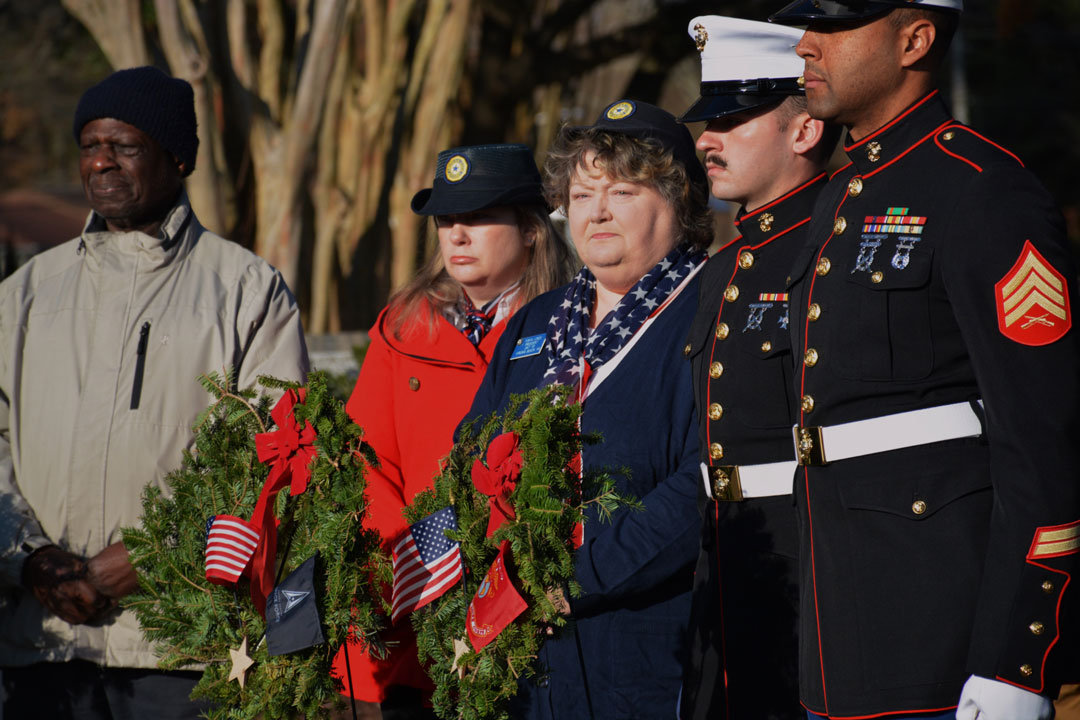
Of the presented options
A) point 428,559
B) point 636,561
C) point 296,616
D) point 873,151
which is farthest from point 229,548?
point 873,151

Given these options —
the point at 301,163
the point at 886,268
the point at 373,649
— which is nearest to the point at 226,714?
the point at 373,649

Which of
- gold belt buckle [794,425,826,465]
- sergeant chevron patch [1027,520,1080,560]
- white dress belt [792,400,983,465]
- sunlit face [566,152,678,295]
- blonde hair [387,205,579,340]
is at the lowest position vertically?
sergeant chevron patch [1027,520,1080,560]

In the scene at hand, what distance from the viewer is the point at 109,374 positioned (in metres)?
3.48

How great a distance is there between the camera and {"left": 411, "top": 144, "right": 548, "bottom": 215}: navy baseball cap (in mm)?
3707

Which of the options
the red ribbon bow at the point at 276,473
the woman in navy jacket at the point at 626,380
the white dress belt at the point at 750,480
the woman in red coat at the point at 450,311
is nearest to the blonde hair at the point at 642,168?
the woman in navy jacket at the point at 626,380

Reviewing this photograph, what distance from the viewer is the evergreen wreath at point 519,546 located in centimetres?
241

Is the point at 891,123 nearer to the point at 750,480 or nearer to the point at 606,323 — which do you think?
the point at 750,480

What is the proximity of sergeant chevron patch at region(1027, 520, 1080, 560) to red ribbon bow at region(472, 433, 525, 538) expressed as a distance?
94 cm

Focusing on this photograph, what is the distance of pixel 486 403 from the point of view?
321 centimetres

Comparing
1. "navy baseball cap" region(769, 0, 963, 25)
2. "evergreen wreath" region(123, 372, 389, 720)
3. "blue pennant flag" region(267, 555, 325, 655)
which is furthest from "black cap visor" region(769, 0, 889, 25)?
"blue pennant flag" region(267, 555, 325, 655)

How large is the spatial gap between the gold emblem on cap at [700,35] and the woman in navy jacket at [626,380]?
217 mm

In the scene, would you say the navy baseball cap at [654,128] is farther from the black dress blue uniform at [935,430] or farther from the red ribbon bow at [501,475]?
the red ribbon bow at [501,475]

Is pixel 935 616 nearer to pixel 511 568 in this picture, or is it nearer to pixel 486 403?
pixel 511 568

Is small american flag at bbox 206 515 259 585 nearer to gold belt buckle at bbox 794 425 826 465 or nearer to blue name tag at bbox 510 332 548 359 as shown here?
blue name tag at bbox 510 332 548 359
